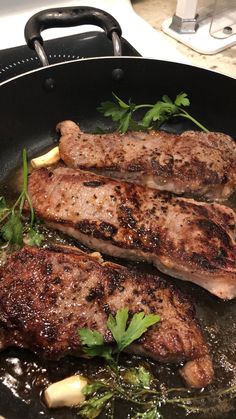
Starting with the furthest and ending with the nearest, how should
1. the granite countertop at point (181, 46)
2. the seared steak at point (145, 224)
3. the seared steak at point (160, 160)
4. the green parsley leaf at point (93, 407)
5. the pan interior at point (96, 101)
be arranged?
the granite countertop at point (181, 46), the seared steak at point (160, 160), the pan interior at point (96, 101), the seared steak at point (145, 224), the green parsley leaf at point (93, 407)

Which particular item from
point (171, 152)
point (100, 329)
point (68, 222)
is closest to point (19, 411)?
point (100, 329)

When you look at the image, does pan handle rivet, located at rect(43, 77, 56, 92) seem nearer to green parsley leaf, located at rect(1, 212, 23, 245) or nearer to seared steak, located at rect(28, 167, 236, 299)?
seared steak, located at rect(28, 167, 236, 299)

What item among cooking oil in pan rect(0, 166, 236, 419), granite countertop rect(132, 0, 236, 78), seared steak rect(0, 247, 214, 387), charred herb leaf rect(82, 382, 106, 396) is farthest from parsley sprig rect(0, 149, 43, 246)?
granite countertop rect(132, 0, 236, 78)

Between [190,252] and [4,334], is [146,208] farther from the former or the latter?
[4,334]

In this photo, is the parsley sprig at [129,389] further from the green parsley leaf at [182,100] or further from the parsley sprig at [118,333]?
the green parsley leaf at [182,100]

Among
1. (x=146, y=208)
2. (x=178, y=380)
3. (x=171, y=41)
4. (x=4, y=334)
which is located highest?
(x=171, y=41)

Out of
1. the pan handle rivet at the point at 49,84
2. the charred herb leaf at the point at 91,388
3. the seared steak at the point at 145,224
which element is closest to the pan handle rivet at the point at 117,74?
the pan handle rivet at the point at 49,84

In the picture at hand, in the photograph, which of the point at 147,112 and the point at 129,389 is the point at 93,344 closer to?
the point at 129,389
